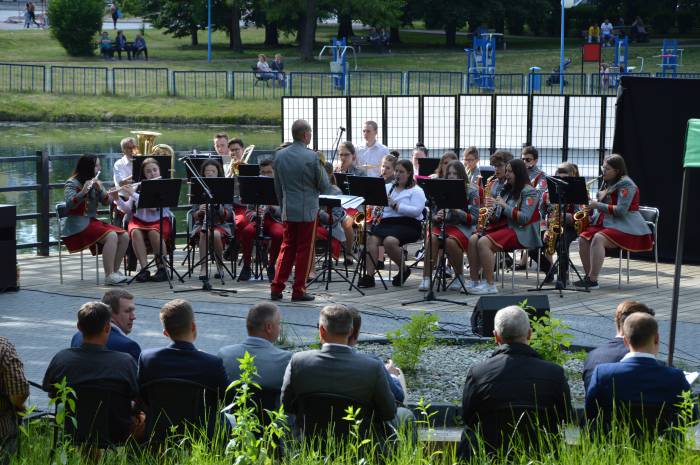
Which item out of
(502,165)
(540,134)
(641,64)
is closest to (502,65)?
(641,64)

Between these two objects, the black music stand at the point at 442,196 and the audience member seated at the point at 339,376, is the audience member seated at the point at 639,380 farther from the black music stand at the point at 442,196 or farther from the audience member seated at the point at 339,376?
the black music stand at the point at 442,196

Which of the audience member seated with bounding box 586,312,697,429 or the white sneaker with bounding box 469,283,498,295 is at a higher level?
the audience member seated with bounding box 586,312,697,429

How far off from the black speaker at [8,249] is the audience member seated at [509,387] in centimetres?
771

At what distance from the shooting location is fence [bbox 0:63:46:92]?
46656mm

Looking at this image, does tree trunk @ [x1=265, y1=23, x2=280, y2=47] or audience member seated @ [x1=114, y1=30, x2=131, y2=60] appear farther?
tree trunk @ [x1=265, y1=23, x2=280, y2=47]

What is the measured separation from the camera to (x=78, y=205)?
13.7 meters

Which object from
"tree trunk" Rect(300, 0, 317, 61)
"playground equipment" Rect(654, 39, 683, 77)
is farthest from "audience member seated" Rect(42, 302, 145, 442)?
"tree trunk" Rect(300, 0, 317, 61)

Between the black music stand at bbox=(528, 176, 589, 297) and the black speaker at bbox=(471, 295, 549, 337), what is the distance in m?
2.66

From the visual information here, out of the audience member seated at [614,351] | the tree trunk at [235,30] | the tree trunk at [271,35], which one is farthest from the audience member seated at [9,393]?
the tree trunk at [271,35]

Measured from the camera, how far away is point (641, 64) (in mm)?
50969

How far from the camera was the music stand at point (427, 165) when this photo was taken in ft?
52.7

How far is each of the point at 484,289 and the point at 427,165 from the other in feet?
10.00

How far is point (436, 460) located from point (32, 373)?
410 centimetres

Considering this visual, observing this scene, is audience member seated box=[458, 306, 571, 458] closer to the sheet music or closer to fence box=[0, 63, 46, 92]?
the sheet music
